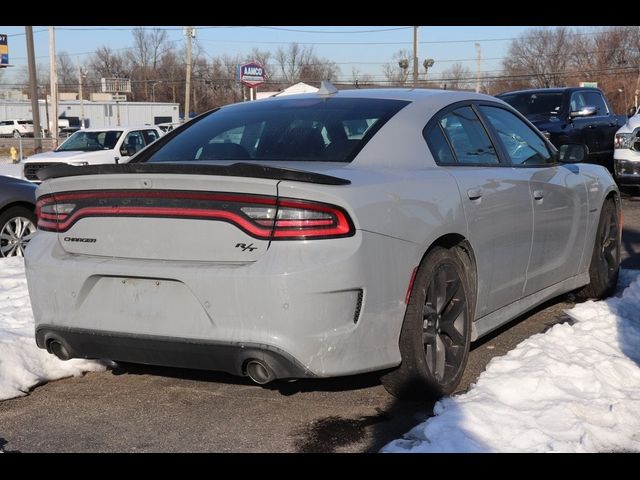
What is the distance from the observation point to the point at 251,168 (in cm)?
353

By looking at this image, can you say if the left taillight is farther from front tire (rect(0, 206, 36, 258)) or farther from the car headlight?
the car headlight

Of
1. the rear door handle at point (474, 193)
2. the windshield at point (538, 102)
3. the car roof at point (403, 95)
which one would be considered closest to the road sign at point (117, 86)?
the windshield at point (538, 102)

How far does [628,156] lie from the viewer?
13297mm

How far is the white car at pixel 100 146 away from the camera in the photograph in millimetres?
18688

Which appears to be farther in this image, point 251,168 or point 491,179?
point 491,179

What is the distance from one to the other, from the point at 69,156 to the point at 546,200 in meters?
15.2

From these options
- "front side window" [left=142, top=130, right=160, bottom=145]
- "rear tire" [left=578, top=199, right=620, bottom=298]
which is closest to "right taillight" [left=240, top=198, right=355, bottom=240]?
"rear tire" [left=578, top=199, right=620, bottom=298]

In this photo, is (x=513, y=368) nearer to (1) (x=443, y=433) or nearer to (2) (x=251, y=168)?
(1) (x=443, y=433)

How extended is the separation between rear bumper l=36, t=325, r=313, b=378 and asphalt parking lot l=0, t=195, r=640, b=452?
35cm

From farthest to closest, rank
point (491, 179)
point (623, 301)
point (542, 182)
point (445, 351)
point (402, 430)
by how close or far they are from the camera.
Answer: point (623, 301) < point (542, 182) < point (491, 179) < point (445, 351) < point (402, 430)

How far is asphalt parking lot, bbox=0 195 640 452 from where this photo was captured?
3.69 m

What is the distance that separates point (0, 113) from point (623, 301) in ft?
317
